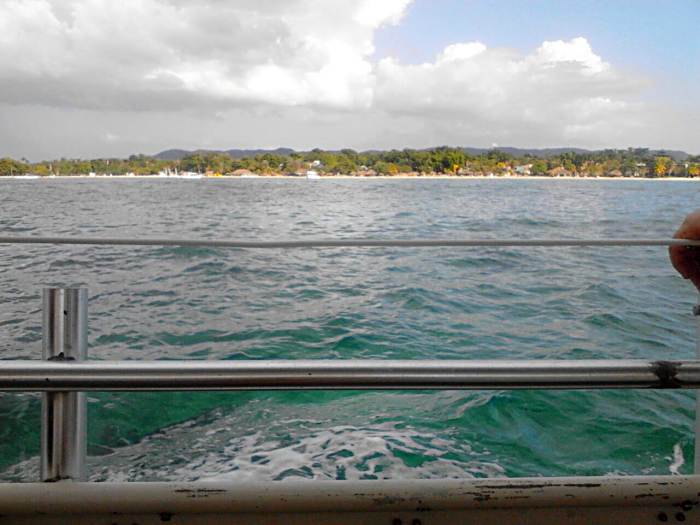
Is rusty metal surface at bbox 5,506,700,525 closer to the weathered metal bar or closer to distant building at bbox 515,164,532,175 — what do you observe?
the weathered metal bar

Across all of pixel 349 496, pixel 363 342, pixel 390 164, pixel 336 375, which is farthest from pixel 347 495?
pixel 390 164

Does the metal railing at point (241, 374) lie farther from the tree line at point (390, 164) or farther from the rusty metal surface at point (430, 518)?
the tree line at point (390, 164)

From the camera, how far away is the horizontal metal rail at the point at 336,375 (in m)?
0.55

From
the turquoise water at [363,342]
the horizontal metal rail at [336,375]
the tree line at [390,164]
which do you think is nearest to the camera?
the horizontal metal rail at [336,375]

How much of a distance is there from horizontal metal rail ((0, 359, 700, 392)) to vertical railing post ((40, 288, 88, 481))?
35mm

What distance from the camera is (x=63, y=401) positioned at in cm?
61

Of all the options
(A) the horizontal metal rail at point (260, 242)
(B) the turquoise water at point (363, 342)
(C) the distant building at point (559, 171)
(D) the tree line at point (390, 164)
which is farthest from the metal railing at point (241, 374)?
(C) the distant building at point (559, 171)

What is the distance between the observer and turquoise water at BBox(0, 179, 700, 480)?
249 cm

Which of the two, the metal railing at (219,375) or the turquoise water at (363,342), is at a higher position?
the metal railing at (219,375)

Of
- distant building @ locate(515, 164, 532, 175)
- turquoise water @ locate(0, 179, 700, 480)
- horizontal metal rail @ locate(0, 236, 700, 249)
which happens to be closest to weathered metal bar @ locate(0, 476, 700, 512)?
horizontal metal rail @ locate(0, 236, 700, 249)

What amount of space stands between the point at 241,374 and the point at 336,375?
9cm

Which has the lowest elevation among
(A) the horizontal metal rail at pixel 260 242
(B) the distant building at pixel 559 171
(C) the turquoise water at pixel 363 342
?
(C) the turquoise water at pixel 363 342

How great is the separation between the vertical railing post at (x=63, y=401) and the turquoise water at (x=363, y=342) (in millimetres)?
1609

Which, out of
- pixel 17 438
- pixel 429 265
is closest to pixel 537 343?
pixel 429 265
